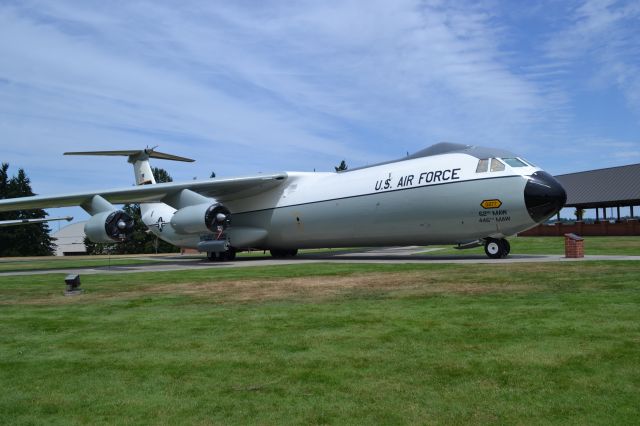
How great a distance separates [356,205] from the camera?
20500 mm

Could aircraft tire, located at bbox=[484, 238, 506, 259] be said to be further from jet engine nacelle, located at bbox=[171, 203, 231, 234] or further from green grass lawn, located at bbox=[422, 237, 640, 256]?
jet engine nacelle, located at bbox=[171, 203, 231, 234]

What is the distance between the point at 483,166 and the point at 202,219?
11130 millimetres

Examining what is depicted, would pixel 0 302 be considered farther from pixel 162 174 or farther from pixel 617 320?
pixel 162 174

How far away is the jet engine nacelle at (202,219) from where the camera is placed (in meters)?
21.9

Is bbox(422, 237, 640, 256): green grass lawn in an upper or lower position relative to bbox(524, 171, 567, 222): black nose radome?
lower

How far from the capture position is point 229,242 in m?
25.1

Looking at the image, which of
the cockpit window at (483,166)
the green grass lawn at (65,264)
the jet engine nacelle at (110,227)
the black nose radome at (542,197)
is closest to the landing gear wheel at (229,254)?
the green grass lawn at (65,264)

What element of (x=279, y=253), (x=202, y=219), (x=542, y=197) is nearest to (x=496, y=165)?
(x=542, y=197)

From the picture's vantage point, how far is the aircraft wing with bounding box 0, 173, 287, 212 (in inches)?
894

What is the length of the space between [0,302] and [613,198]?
46.9 m

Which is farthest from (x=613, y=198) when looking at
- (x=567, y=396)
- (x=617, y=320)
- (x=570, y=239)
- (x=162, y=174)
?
(x=162, y=174)

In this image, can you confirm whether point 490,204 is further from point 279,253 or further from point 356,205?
point 279,253

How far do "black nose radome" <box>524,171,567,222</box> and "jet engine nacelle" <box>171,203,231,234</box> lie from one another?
467 inches

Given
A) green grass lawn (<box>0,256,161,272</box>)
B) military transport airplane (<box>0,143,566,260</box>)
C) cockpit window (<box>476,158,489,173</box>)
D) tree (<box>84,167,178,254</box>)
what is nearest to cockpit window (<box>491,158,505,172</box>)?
military transport airplane (<box>0,143,566,260</box>)
